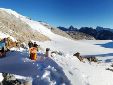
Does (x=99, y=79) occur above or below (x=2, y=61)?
below

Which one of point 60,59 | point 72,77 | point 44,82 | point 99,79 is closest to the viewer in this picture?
point 44,82

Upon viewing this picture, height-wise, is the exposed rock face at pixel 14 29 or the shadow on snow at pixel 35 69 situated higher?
the exposed rock face at pixel 14 29

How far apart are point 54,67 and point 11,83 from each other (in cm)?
415

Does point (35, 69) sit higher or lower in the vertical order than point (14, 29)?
lower

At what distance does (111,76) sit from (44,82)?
8.31 metres

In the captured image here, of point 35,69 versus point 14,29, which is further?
point 14,29

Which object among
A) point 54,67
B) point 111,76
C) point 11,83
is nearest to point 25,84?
point 11,83

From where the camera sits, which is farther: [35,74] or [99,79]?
[99,79]

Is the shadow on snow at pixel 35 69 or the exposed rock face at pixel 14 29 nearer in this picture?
the shadow on snow at pixel 35 69

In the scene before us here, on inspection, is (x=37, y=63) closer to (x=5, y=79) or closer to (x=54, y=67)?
(x=54, y=67)

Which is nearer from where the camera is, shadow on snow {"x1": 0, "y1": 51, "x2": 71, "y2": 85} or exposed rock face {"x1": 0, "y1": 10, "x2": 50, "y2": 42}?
shadow on snow {"x1": 0, "y1": 51, "x2": 71, "y2": 85}

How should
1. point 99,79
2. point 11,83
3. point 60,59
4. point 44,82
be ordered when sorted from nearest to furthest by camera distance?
point 11,83
point 44,82
point 99,79
point 60,59

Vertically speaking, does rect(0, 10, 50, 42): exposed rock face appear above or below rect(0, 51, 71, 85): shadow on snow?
above

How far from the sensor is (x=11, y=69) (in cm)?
2028
